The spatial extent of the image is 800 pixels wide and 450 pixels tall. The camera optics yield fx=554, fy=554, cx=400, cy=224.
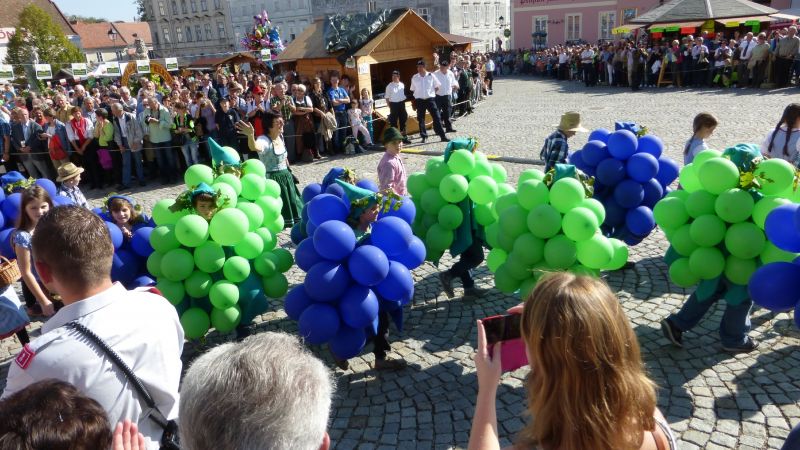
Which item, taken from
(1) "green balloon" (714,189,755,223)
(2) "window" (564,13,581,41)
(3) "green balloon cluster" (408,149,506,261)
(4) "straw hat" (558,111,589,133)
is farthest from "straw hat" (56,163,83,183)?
(2) "window" (564,13,581,41)

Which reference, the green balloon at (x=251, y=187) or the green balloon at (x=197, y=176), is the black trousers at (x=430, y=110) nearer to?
the green balloon at (x=251, y=187)

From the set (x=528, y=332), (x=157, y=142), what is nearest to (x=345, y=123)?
(x=157, y=142)

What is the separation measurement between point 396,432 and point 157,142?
947cm

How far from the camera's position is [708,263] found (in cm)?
413

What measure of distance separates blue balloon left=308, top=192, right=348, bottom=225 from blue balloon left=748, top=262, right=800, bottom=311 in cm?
294

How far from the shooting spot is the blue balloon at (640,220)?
18.0ft

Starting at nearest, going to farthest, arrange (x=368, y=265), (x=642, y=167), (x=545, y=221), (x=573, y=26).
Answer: (x=368, y=265) < (x=545, y=221) < (x=642, y=167) < (x=573, y=26)

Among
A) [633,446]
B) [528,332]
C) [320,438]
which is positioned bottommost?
[633,446]

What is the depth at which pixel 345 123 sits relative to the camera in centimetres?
1318

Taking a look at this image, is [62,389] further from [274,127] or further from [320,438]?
[274,127]

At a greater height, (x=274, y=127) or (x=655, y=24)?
(x=655, y=24)

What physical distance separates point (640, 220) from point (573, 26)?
41.2 m

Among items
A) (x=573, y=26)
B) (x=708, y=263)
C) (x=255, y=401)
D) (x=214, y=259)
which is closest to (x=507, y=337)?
(x=255, y=401)

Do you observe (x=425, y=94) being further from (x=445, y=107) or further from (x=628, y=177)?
(x=628, y=177)
